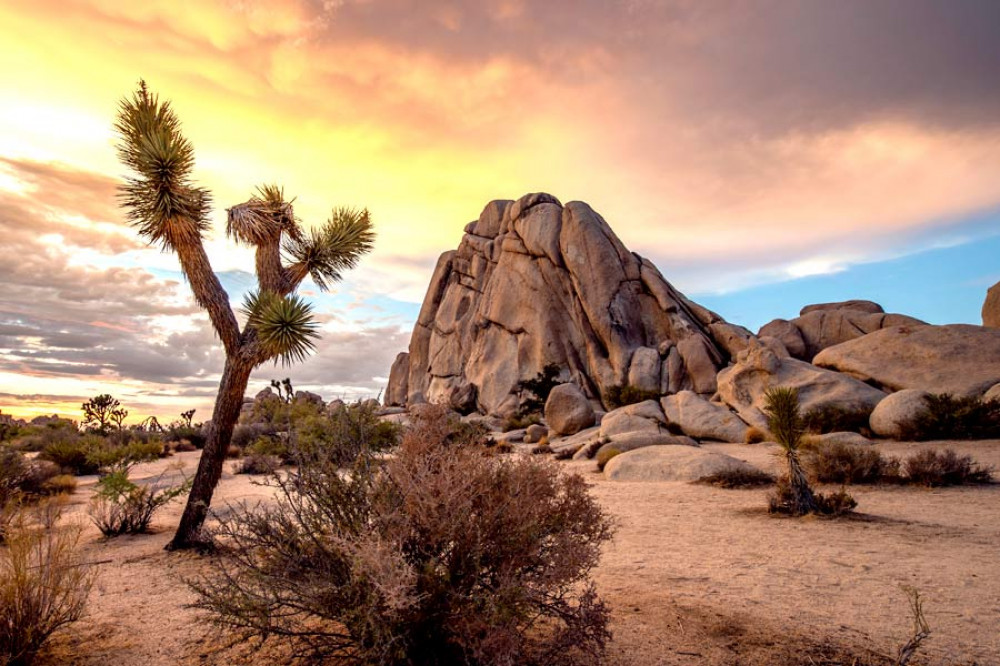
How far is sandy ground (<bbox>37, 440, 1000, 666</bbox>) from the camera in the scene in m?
4.28

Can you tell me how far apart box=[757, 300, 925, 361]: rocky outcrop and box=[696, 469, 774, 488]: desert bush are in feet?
85.4

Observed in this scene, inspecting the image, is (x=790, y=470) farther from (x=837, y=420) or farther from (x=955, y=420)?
(x=837, y=420)

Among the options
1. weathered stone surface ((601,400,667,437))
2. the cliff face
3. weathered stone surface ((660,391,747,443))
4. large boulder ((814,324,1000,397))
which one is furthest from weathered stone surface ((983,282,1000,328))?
weathered stone surface ((601,400,667,437))

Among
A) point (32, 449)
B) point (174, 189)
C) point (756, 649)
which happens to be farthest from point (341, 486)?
point (32, 449)

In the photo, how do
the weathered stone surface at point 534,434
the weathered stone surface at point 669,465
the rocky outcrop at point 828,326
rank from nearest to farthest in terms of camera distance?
the weathered stone surface at point 669,465
the weathered stone surface at point 534,434
the rocky outcrop at point 828,326

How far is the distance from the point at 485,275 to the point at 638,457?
4046 centimetres

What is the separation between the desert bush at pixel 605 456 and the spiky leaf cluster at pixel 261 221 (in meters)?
9.74

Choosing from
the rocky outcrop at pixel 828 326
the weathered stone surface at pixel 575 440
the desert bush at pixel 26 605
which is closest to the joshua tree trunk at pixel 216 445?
the desert bush at pixel 26 605

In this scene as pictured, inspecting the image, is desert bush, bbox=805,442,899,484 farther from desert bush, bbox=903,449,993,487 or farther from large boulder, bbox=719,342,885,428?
large boulder, bbox=719,342,885,428

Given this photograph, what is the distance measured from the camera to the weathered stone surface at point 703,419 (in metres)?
19.7

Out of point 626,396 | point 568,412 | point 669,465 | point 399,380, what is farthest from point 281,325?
point 399,380

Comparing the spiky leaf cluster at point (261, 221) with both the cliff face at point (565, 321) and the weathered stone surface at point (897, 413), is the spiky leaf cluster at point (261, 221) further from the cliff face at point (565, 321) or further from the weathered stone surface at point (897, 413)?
the cliff face at point (565, 321)

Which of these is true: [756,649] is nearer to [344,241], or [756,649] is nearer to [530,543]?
[530,543]

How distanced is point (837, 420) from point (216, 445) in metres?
17.1
